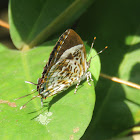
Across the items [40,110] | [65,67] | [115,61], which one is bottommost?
[115,61]

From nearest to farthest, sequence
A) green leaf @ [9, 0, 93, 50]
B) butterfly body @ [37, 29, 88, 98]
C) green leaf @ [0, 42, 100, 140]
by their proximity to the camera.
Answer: green leaf @ [0, 42, 100, 140] → butterfly body @ [37, 29, 88, 98] → green leaf @ [9, 0, 93, 50]

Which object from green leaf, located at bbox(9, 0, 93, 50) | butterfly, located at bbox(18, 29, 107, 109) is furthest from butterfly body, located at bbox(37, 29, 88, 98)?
green leaf, located at bbox(9, 0, 93, 50)

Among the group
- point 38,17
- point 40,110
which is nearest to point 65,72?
point 40,110

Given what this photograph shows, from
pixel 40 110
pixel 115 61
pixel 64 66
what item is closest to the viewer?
pixel 40 110

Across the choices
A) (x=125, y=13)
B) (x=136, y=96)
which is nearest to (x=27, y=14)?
(x=125, y=13)

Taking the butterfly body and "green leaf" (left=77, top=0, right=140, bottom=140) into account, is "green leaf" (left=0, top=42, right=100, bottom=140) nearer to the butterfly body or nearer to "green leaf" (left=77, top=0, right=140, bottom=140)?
the butterfly body

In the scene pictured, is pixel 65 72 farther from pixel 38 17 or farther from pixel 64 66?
pixel 38 17
